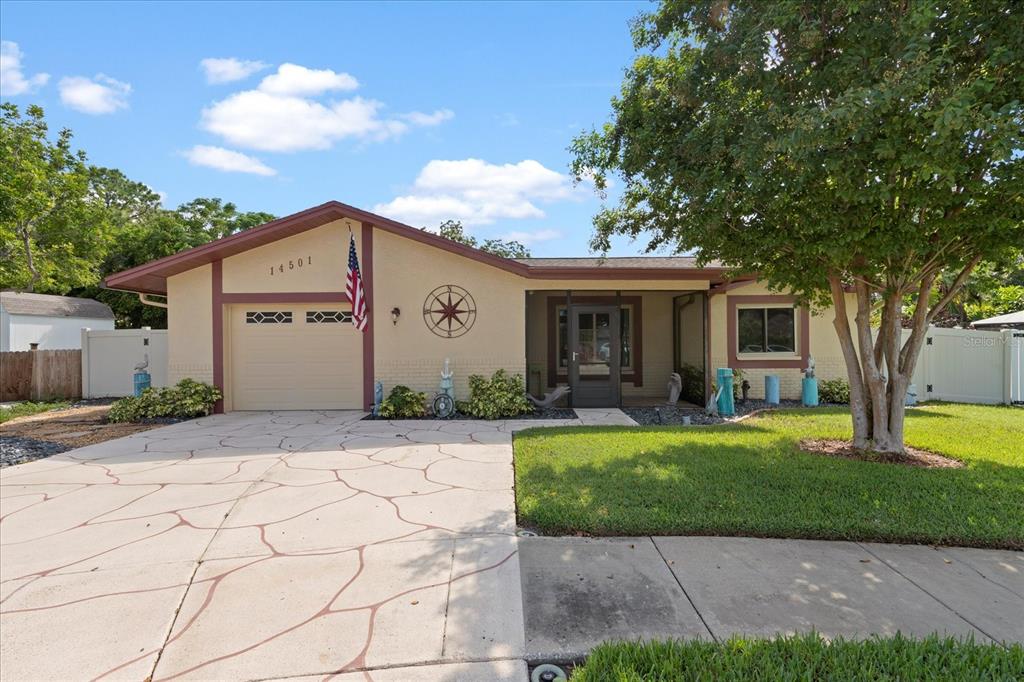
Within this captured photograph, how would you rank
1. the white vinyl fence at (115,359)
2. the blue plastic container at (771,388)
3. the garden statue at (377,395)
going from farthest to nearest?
the white vinyl fence at (115,359), the blue plastic container at (771,388), the garden statue at (377,395)

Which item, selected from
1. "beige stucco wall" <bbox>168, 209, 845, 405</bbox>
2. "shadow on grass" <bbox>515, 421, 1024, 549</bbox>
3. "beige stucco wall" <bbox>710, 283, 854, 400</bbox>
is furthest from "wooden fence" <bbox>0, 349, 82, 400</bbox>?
"beige stucco wall" <bbox>710, 283, 854, 400</bbox>

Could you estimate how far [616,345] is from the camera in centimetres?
1038

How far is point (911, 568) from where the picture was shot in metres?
3.27

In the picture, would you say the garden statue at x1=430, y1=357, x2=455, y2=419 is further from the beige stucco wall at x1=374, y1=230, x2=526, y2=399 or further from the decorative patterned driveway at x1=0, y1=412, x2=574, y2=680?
the decorative patterned driveway at x1=0, y1=412, x2=574, y2=680

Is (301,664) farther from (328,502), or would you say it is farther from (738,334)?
(738,334)

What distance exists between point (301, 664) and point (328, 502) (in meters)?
2.32

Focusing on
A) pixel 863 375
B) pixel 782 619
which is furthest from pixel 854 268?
pixel 782 619

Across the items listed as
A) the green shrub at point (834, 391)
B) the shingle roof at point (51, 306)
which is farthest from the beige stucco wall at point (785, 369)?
the shingle roof at point (51, 306)

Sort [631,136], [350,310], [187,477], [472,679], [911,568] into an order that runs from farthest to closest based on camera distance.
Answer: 1. [350,310]
2. [631,136]
3. [187,477]
4. [911,568]
5. [472,679]

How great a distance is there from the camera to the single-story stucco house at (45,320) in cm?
1860

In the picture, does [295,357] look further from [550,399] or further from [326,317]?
[550,399]

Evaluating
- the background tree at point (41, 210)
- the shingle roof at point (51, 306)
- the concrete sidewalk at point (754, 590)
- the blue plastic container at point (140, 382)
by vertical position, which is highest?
the background tree at point (41, 210)

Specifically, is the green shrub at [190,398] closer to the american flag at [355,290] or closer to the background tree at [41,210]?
the american flag at [355,290]

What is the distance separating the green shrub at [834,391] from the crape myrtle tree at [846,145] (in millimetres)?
4788
